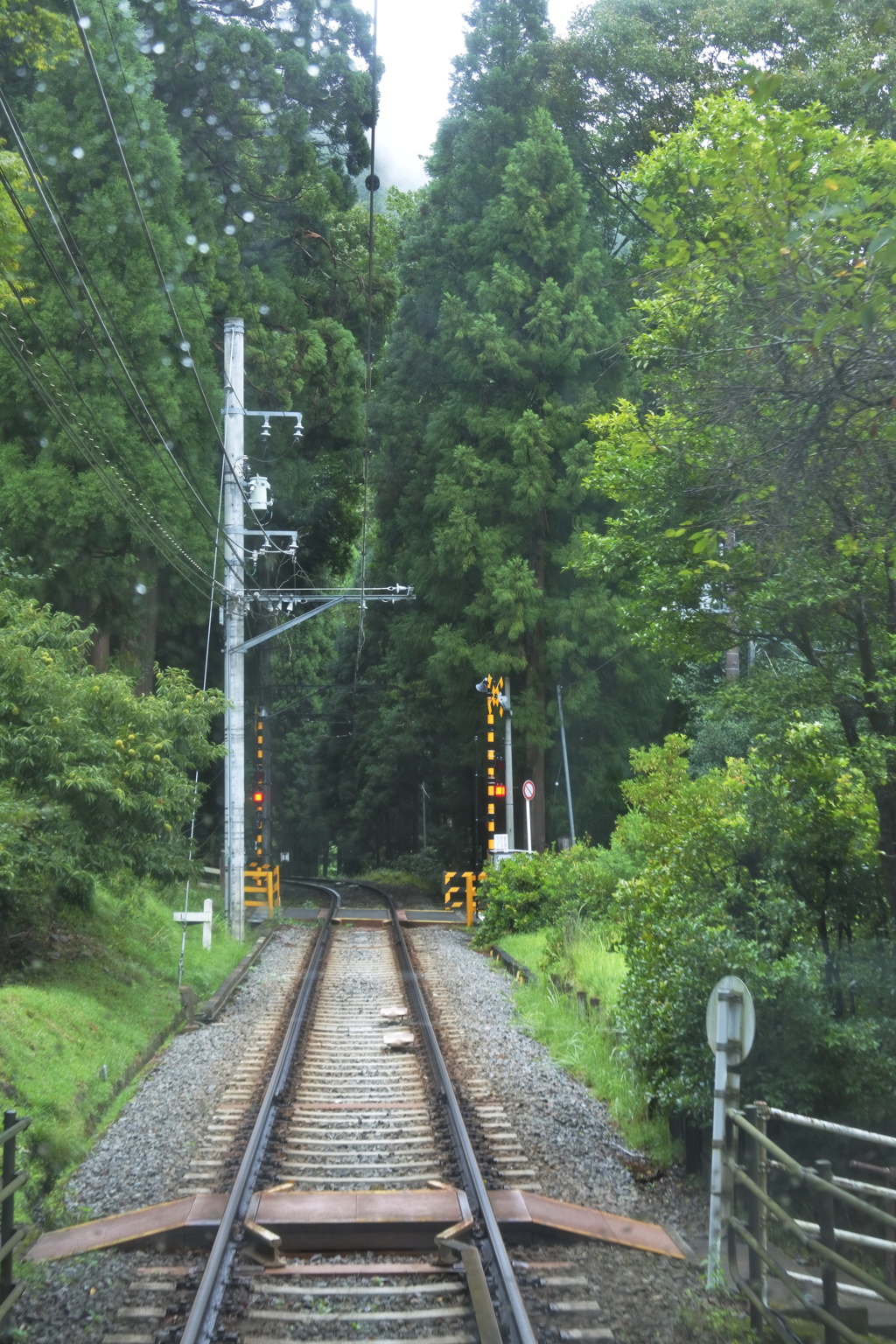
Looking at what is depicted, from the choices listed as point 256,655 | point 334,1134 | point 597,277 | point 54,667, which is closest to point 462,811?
point 256,655

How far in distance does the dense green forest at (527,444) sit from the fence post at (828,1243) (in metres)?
2.56

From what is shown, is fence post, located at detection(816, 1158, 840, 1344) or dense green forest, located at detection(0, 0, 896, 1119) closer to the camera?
fence post, located at detection(816, 1158, 840, 1344)

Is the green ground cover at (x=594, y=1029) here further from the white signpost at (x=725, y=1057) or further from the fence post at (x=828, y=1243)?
the fence post at (x=828, y=1243)

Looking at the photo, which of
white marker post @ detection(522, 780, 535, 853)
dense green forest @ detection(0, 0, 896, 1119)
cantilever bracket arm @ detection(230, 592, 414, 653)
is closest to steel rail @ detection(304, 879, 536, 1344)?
dense green forest @ detection(0, 0, 896, 1119)

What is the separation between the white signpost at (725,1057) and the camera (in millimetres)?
5965

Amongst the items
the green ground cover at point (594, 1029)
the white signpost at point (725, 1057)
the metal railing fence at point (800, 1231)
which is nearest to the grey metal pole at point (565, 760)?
the green ground cover at point (594, 1029)

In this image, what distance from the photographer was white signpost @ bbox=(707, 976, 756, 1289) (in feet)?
19.6

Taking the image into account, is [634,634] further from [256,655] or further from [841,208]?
[256,655]

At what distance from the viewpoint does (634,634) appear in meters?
10.0

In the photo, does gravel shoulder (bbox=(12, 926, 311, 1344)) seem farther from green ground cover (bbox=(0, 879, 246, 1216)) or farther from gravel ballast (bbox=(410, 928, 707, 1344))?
gravel ballast (bbox=(410, 928, 707, 1344))

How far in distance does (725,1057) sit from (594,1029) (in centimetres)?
511

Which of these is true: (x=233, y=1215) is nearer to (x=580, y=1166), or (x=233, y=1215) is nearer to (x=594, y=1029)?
(x=580, y=1166)

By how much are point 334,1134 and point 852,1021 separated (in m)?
3.68

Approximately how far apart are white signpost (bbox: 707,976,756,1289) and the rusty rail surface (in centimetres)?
339
